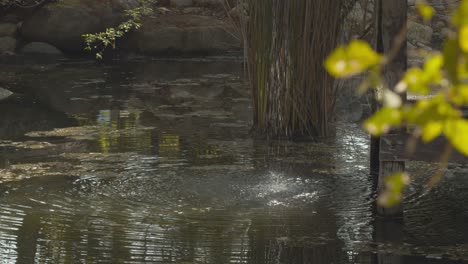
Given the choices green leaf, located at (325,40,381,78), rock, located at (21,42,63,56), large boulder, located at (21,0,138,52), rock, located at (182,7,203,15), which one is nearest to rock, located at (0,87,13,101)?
large boulder, located at (21,0,138,52)

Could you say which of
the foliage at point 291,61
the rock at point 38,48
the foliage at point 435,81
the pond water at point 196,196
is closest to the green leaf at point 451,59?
the foliage at point 435,81

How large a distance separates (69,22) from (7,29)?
1.00 meters

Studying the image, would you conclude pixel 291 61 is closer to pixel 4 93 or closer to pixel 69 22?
pixel 4 93

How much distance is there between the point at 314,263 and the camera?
12.3ft

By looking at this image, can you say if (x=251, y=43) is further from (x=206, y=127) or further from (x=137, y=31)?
(x=137, y=31)

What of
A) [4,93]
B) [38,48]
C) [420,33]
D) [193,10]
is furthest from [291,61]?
[193,10]

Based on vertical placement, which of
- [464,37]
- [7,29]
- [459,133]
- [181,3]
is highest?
[181,3]

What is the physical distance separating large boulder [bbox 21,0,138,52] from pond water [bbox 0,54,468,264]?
4.45m

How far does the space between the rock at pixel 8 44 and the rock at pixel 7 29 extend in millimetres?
68

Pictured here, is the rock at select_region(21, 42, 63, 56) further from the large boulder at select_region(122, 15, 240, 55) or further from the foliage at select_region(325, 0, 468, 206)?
the foliage at select_region(325, 0, 468, 206)

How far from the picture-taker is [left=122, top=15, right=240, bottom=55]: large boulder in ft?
41.4

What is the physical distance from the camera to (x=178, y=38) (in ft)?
41.6

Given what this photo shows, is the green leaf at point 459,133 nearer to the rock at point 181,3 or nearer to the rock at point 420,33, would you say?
the rock at point 420,33

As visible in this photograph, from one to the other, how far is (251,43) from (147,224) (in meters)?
2.35
